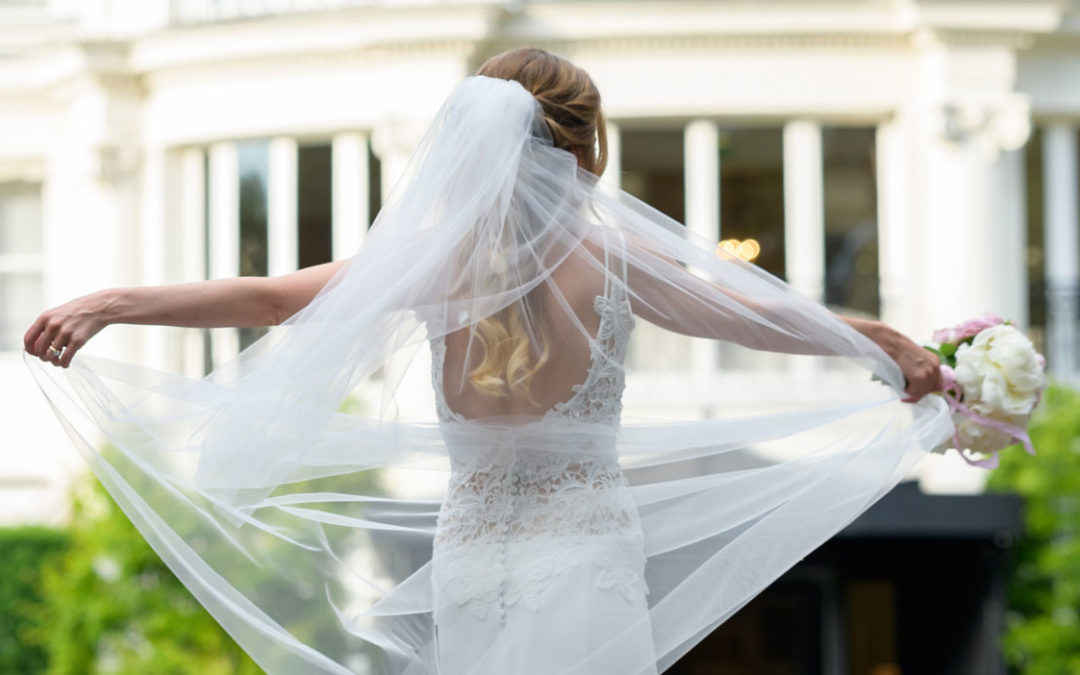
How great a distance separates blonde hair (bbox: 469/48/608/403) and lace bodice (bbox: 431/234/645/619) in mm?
93

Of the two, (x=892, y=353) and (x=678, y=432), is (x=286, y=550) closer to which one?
(x=678, y=432)

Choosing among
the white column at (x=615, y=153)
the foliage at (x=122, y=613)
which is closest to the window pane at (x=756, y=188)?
the white column at (x=615, y=153)

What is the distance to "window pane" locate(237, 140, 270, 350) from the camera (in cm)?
1361

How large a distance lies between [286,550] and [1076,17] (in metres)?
10.7

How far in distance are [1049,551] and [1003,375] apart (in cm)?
694

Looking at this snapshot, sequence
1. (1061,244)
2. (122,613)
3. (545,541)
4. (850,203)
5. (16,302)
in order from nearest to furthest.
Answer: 1. (545,541)
2. (122,613)
3. (1061,244)
4. (850,203)
5. (16,302)

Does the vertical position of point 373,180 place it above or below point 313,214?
above

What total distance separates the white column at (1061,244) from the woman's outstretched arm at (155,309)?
1053 cm

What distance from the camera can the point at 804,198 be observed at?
12.8 m

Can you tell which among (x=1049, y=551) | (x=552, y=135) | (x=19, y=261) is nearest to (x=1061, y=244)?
(x=1049, y=551)

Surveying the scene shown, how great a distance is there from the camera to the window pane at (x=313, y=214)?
1345 centimetres

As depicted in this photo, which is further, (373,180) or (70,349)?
(373,180)

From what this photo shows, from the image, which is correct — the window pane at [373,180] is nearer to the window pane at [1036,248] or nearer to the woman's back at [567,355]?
the window pane at [1036,248]

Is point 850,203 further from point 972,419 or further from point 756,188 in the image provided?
point 972,419
